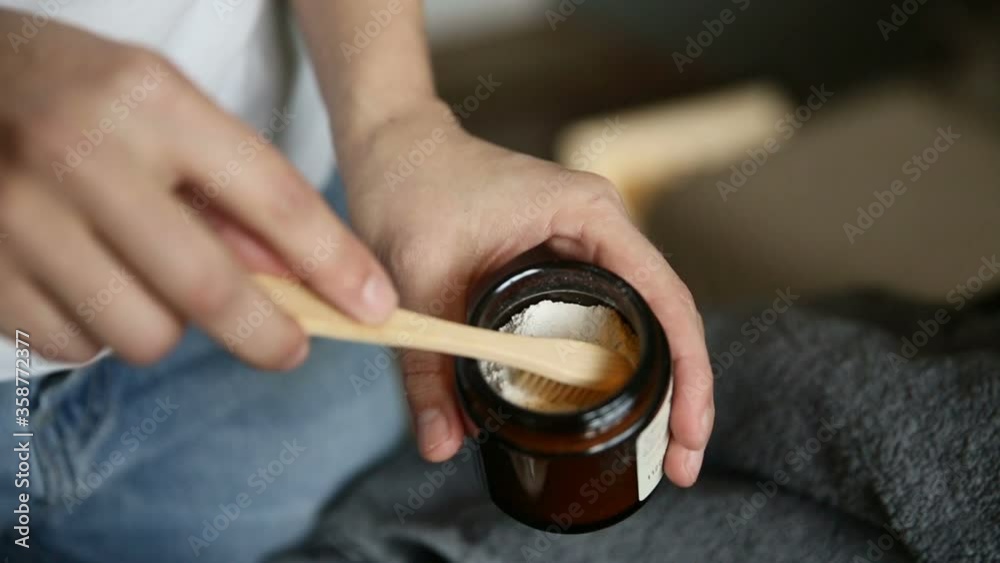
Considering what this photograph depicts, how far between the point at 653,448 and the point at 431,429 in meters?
0.15

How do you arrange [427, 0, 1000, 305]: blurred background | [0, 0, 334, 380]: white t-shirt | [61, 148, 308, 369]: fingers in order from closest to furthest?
[61, 148, 308, 369]: fingers → [0, 0, 334, 380]: white t-shirt → [427, 0, 1000, 305]: blurred background

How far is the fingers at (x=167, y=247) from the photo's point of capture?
0.39 meters

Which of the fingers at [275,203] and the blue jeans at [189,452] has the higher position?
the fingers at [275,203]

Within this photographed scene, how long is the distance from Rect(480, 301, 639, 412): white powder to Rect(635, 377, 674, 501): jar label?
0.04 metres

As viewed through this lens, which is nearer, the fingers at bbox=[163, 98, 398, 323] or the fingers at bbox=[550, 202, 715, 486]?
the fingers at bbox=[163, 98, 398, 323]

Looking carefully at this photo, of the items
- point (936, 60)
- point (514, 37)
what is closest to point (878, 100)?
point (936, 60)

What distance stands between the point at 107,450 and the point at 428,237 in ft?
1.13

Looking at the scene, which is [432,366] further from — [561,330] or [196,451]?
[196,451]

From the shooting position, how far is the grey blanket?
578 millimetres

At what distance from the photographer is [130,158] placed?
0.40m

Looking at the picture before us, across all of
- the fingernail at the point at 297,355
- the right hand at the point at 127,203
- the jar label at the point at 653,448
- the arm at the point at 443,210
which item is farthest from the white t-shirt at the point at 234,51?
the jar label at the point at 653,448

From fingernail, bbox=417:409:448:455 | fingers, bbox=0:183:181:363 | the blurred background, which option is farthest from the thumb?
the blurred background

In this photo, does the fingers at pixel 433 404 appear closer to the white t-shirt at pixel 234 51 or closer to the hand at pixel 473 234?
the hand at pixel 473 234

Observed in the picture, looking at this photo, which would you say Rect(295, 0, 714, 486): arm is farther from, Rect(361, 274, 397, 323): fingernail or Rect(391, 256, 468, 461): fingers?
Rect(361, 274, 397, 323): fingernail
